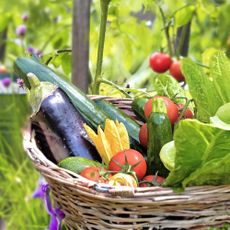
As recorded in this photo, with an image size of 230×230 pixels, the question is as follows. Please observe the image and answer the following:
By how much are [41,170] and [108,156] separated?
0.50ft

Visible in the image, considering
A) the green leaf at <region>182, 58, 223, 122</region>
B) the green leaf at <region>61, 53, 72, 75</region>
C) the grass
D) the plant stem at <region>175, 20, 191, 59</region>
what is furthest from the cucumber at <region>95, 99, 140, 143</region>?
the plant stem at <region>175, 20, 191, 59</region>

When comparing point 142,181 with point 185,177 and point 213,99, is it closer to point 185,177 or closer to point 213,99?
point 185,177

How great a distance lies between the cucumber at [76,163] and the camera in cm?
113

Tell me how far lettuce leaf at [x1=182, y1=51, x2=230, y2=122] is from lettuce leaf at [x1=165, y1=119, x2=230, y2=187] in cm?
13

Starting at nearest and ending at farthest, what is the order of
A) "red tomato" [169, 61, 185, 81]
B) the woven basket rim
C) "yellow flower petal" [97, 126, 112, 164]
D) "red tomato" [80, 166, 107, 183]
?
the woven basket rim
"red tomato" [80, 166, 107, 183]
"yellow flower petal" [97, 126, 112, 164]
"red tomato" [169, 61, 185, 81]

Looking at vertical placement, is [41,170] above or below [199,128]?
below

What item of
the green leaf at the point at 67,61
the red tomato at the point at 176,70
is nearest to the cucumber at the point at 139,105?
the green leaf at the point at 67,61

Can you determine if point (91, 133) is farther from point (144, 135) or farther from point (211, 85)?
point (211, 85)

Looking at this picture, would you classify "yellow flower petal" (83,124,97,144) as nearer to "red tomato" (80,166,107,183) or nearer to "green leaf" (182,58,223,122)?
"red tomato" (80,166,107,183)

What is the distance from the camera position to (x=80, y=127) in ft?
4.20

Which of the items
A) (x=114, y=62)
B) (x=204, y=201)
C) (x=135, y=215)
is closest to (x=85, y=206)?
(x=135, y=215)

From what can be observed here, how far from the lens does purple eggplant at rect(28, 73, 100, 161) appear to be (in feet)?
4.11

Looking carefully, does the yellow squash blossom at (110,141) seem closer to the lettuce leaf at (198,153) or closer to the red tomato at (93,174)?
the red tomato at (93,174)

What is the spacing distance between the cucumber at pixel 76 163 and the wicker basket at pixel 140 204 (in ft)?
0.17
